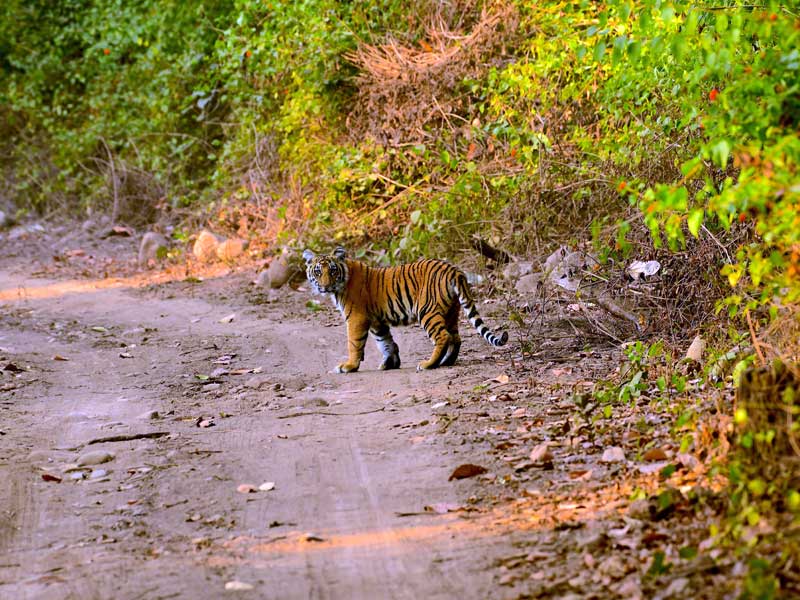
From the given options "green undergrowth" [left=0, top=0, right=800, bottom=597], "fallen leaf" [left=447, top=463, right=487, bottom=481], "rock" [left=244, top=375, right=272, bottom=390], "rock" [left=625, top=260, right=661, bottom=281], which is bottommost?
"rock" [left=244, top=375, right=272, bottom=390]

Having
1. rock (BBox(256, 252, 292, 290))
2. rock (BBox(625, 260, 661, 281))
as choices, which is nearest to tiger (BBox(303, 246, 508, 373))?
rock (BBox(625, 260, 661, 281))

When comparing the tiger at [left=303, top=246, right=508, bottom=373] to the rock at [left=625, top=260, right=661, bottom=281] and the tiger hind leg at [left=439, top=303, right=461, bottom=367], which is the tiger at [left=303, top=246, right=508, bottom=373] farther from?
the rock at [left=625, top=260, right=661, bottom=281]

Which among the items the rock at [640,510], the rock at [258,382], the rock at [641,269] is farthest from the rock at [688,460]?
the rock at [258,382]

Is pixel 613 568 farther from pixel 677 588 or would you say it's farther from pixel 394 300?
pixel 394 300

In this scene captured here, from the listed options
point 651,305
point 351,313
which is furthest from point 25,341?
point 651,305

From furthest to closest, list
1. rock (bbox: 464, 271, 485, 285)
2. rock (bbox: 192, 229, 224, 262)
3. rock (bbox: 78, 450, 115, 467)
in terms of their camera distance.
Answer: rock (bbox: 192, 229, 224, 262) → rock (bbox: 464, 271, 485, 285) → rock (bbox: 78, 450, 115, 467)

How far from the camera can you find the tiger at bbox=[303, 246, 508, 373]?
850 cm

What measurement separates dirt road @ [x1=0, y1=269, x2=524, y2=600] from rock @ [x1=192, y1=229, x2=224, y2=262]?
5.10 meters

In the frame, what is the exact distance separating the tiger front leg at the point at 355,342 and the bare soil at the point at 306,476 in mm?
161

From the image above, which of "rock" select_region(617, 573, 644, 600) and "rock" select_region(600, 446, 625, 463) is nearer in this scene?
"rock" select_region(617, 573, 644, 600)

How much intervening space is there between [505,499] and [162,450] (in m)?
2.41

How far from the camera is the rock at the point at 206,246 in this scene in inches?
623

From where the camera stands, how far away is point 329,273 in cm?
863

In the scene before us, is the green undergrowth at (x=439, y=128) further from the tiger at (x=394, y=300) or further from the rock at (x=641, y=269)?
the tiger at (x=394, y=300)
